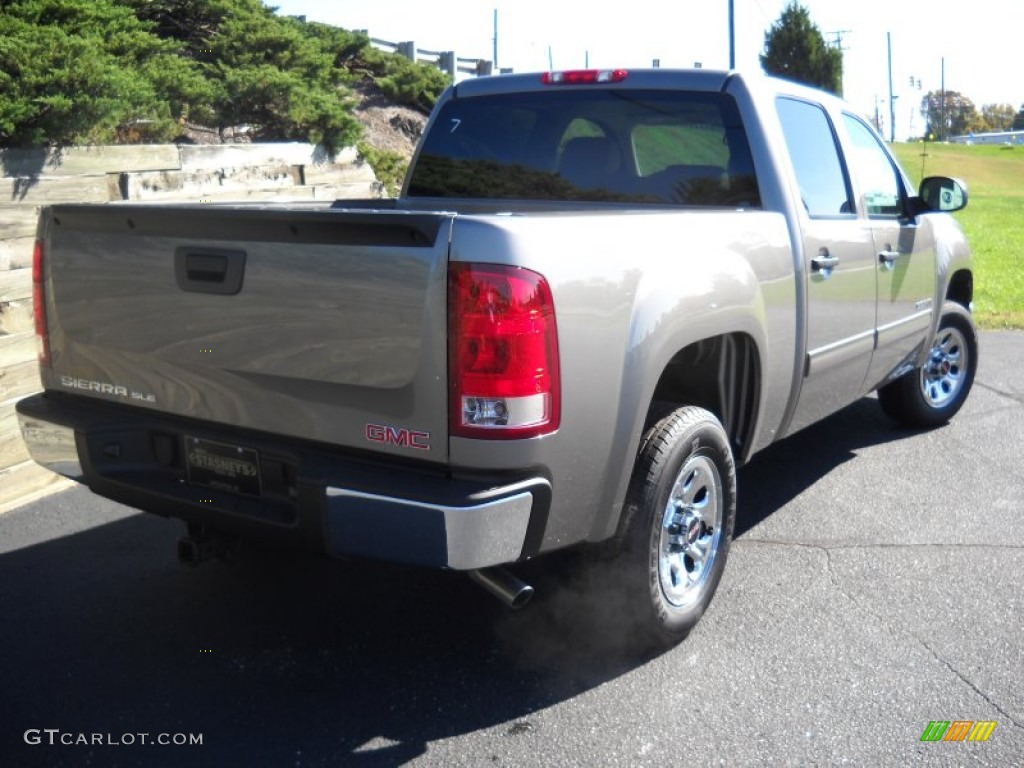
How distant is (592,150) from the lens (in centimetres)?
480

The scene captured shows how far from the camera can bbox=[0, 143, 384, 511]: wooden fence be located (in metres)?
5.25

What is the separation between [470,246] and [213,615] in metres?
1.97

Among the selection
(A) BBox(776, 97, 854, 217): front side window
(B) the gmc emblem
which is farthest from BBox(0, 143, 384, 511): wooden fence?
(B) the gmc emblem

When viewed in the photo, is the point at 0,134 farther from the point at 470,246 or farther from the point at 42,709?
the point at 470,246

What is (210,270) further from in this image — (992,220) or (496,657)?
(992,220)

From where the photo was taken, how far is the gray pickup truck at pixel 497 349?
2918 millimetres

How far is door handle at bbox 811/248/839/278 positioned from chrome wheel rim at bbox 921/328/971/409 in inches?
86.3

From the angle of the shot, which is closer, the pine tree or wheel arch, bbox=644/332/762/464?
wheel arch, bbox=644/332/762/464

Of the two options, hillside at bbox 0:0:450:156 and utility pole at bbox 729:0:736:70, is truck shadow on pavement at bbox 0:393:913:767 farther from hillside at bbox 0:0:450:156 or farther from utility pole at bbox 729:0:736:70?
utility pole at bbox 729:0:736:70


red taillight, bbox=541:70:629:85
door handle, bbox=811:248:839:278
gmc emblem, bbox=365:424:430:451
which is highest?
red taillight, bbox=541:70:629:85

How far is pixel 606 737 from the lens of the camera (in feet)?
10.6

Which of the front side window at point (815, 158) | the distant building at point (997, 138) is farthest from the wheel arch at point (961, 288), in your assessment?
the distant building at point (997, 138)

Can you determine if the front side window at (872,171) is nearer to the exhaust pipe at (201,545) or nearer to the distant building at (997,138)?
the exhaust pipe at (201,545)

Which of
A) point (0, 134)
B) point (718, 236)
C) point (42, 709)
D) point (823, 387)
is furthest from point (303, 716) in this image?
point (0, 134)
